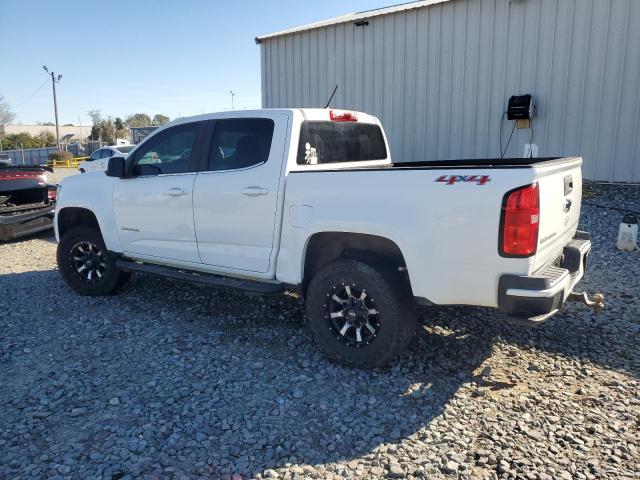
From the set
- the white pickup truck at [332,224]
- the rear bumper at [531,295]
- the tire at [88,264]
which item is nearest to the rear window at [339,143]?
the white pickup truck at [332,224]

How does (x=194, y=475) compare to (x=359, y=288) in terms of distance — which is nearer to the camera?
(x=194, y=475)

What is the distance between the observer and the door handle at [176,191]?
4.63 metres

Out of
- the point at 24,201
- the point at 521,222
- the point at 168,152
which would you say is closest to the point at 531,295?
the point at 521,222

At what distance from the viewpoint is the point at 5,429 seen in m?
3.10

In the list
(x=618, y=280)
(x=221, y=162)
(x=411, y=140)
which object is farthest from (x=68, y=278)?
(x=411, y=140)

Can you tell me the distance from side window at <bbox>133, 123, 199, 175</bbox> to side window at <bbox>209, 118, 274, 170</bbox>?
0.30 m

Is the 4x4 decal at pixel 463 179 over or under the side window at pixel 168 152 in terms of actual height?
under

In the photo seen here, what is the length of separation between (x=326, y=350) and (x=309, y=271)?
2.10ft

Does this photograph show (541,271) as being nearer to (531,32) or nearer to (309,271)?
(309,271)

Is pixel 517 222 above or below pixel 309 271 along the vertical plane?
above

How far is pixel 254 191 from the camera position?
4.13 m

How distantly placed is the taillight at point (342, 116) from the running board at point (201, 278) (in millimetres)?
1597

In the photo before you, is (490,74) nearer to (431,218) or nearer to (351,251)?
(351,251)

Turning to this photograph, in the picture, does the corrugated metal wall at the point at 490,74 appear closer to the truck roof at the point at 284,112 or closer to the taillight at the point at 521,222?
the truck roof at the point at 284,112
